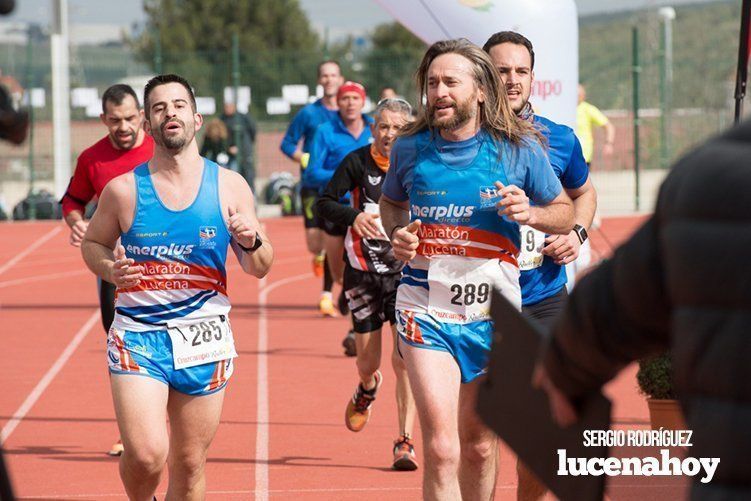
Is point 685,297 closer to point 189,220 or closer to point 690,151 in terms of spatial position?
point 690,151

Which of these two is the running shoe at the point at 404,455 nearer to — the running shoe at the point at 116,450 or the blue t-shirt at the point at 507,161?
the running shoe at the point at 116,450

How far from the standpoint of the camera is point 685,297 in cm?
264

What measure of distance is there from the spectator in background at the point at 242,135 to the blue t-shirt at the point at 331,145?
11374 millimetres

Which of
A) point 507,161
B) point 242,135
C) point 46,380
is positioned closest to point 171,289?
point 507,161

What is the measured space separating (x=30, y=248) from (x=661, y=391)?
1698 cm

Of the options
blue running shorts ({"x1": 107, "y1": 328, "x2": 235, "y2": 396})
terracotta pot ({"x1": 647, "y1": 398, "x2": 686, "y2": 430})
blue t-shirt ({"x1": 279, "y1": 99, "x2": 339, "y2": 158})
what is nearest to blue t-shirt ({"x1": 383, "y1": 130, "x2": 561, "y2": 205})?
blue running shorts ({"x1": 107, "y1": 328, "x2": 235, "y2": 396})

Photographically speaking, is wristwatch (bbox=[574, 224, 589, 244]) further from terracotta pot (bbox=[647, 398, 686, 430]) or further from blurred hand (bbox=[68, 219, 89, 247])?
blurred hand (bbox=[68, 219, 89, 247])

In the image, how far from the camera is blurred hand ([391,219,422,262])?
226 inches

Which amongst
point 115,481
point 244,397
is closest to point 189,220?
point 115,481

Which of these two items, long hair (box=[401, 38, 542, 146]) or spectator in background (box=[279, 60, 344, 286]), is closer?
long hair (box=[401, 38, 542, 146])

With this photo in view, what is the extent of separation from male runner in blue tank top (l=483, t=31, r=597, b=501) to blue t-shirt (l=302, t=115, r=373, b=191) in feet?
17.4

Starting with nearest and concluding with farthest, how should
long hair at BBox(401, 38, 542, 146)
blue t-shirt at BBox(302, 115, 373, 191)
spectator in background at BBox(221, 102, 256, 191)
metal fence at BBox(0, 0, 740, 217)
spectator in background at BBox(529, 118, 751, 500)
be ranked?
spectator in background at BBox(529, 118, 751, 500)
long hair at BBox(401, 38, 542, 146)
blue t-shirt at BBox(302, 115, 373, 191)
spectator in background at BBox(221, 102, 256, 191)
metal fence at BBox(0, 0, 740, 217)

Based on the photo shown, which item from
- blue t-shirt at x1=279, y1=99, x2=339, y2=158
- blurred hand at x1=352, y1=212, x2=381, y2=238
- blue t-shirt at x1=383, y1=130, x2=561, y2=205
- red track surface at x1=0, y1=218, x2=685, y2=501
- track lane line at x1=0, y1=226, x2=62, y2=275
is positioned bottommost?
red track surface at x1=0, y1=218, x2=685, y2=501

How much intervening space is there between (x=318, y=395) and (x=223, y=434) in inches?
57.7
